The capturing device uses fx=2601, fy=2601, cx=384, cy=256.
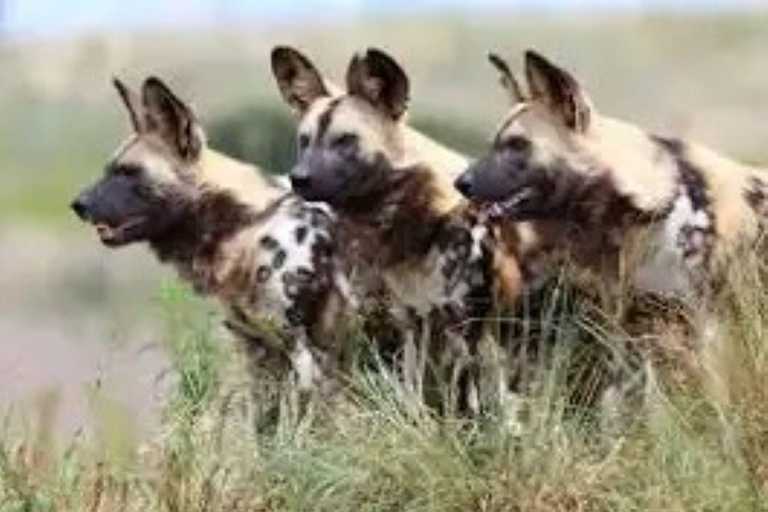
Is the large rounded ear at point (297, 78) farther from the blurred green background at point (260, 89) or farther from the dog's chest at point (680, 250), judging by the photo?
the blurred green background at point (260, 89)

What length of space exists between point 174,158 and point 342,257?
1.90ft

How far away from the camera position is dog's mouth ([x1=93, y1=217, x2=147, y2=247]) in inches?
241

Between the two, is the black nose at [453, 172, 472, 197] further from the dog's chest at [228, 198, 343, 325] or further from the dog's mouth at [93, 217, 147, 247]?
the dog's mouth at [93, 217, 147, 247]

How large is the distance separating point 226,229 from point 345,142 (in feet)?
1.43

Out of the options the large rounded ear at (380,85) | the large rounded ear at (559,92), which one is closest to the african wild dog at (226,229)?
the large rounded ear at (380,85)

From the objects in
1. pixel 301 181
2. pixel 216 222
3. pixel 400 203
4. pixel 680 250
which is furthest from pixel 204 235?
pixel 680 250

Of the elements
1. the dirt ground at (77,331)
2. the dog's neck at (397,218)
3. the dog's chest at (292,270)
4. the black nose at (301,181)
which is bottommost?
the dirt ground at (77,331)

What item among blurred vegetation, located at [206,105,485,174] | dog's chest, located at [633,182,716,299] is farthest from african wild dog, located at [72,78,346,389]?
Answer: blurred vegetation, located at [206,105,485,174]

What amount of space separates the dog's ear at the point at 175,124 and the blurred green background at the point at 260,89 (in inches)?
50.9

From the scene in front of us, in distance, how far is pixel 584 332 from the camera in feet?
16.6

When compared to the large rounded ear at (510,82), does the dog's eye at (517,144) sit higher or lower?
lower

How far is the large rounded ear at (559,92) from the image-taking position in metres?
5.51

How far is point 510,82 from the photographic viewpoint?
Result: 18.9 ft

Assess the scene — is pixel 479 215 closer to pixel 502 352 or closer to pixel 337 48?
pixel 502 352
